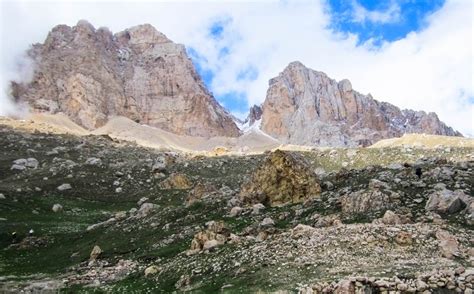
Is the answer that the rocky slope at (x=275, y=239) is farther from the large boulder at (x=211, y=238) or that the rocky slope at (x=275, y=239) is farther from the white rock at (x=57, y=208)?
the white rock at (x=57, y=208)

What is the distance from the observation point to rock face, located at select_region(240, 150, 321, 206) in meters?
41.6

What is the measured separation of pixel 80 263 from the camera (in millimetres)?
37375

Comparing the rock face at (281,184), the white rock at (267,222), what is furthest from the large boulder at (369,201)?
the rock face at (281,184)

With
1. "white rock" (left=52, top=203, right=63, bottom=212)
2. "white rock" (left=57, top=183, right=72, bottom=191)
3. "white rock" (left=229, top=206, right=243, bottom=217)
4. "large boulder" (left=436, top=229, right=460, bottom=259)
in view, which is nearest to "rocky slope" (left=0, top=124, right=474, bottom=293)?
"large boulder" (left=436, top=229, right=460, bottom=259)

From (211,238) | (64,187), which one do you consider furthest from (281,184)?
(64,187)

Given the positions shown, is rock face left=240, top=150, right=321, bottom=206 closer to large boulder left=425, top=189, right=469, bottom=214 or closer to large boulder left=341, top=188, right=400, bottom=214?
large boulder left=341, top=188, right=400, bottom=214

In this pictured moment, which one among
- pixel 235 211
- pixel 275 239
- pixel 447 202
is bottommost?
pixel 275 239

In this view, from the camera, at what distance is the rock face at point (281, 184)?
41594 mm

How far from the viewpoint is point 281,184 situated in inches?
1705

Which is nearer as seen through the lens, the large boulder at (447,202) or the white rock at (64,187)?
the large boulder at (447,202)

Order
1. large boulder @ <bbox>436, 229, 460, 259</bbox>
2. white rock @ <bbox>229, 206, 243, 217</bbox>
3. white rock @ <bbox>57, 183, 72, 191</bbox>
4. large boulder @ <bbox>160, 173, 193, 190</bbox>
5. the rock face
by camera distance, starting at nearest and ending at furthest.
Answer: large boulder @ <bbox>436, 229, 460, 259</bbox>, white rock @ <bbox>229, 206, 243, 217</bbox>, the rock face, white rock @ <bbox>57, 183, 72, 191</bbox>, large boulder @ <bbox>160, 173, 193, 190</bbox>

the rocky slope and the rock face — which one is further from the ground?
the rock face

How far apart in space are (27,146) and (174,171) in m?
33.8

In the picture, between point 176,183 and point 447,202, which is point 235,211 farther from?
point 176,183
